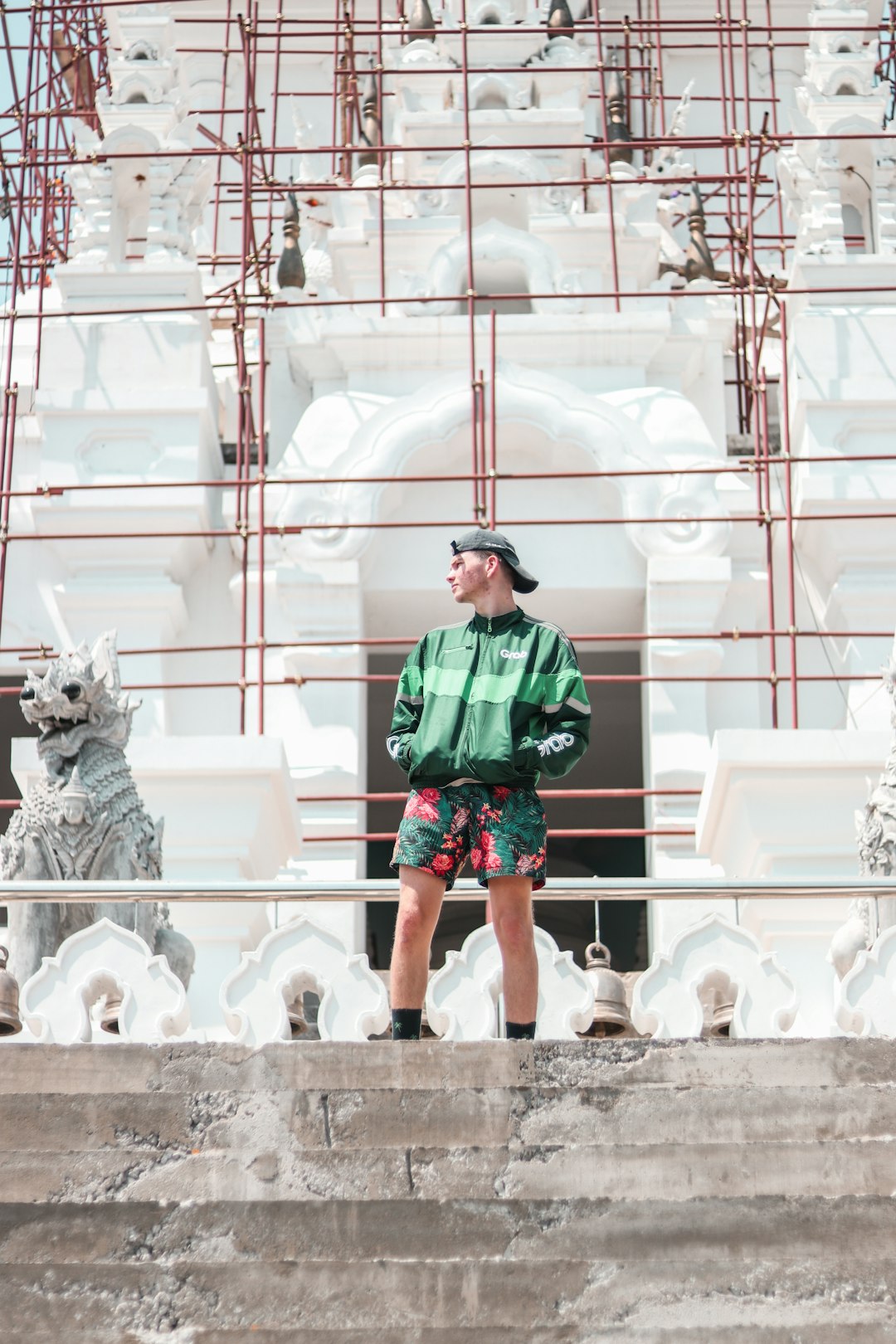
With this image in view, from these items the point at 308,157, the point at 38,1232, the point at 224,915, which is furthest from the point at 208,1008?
the point at 308,157

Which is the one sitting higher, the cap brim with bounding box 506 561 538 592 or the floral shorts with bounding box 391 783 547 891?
the cap brim with bounding box 506 561 538 592

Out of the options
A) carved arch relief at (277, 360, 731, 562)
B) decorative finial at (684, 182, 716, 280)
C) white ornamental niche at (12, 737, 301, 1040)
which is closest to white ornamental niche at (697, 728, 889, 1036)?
carved arch relief at (277, 360, 731, 562)

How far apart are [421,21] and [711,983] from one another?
408 inches

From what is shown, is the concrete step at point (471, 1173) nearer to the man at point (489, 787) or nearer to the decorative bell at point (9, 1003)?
the man at point (489, 787)

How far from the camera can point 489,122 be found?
1573cm

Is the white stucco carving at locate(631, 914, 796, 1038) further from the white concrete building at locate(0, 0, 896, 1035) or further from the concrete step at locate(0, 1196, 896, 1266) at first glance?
the white concrete building at locate(0, 0, 896, 1035)

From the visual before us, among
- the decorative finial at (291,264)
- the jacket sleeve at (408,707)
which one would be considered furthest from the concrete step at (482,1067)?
the decorative finial at (291,264)

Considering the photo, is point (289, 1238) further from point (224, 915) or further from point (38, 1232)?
point (224, 915)

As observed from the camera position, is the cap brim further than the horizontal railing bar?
No

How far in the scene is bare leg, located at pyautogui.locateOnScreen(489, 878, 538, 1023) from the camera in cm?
648

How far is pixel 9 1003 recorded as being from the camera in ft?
26.6

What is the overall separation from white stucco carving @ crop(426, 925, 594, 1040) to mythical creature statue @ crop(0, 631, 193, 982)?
1.75 m

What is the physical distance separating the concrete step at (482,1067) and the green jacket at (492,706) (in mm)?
871

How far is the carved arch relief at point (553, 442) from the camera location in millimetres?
14164
